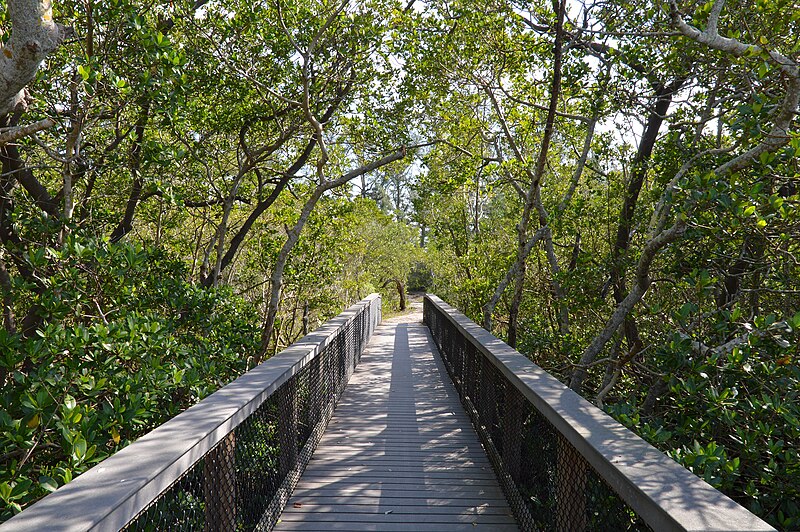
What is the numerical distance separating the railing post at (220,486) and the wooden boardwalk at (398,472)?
82 centimetres

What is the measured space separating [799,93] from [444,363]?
6.12 metres

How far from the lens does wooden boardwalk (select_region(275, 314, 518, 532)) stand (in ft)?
10.0

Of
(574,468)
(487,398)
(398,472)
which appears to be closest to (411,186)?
(487,398)

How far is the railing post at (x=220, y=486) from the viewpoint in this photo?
207 centimetres

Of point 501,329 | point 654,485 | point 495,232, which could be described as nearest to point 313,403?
point 654,485

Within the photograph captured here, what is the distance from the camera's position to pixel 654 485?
4.97 ft

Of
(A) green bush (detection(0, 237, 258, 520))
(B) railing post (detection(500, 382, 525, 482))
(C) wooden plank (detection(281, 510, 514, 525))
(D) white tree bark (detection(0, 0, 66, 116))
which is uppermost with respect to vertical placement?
(D) white tree bark (detection(0, 0, 66, 116))

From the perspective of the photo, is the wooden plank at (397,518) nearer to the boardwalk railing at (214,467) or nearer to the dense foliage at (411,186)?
the boardwalk railing at (214,467)

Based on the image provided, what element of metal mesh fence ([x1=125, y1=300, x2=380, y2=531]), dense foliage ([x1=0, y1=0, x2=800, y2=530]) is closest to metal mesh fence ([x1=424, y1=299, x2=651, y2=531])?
dense foliage ([x1=0, y1=0, x2=800, y2=530])

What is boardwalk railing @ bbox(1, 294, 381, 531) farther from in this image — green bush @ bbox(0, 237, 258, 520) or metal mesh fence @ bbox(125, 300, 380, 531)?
green bush @ bbox(0, 237, 258, 520)

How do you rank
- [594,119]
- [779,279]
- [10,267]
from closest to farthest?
1. [779,279]
2. [594,119]
3. [10,267]

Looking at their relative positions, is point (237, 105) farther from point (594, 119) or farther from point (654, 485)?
point (654, 485)

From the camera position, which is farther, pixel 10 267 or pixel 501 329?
pixel 501 329

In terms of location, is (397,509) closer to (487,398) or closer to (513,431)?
(513,431)
